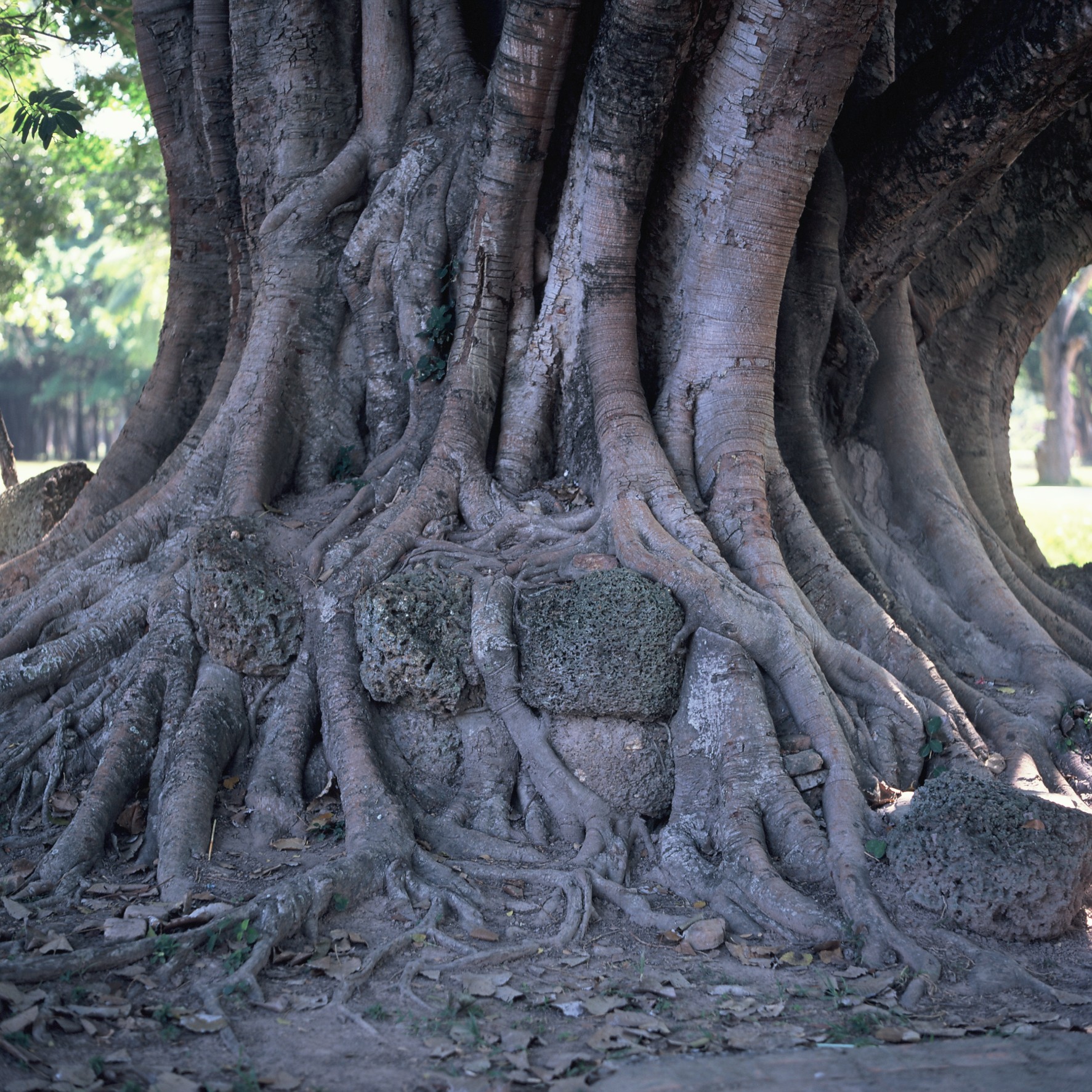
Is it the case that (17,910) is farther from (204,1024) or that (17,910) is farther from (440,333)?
(440,333)

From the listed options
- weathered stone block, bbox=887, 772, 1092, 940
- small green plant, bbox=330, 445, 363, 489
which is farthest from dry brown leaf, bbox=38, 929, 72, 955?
small green plant, bbox=330, 445, 363, 489

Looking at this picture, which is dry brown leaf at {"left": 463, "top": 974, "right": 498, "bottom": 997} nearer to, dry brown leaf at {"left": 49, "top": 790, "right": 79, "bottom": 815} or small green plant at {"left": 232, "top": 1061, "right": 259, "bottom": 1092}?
small green plant at {"left": 232, "top": 1061, "right": 259, "bottom": 1092}

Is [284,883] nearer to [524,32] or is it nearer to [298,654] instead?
[298,654]

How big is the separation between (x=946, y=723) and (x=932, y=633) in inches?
56.1

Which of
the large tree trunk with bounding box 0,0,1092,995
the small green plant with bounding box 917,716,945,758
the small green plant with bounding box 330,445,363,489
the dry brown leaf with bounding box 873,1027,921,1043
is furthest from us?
the small green plant with bounding box 330,445,363,489

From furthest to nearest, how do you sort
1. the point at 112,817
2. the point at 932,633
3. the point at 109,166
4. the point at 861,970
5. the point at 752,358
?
the point at 109,166 < the point at 932,633 < the point at 752,358 < the point at 112,817 < the point at 861,970

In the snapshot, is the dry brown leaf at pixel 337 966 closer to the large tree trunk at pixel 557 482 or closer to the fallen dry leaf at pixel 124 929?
the large tree trunk at pixel 557 482

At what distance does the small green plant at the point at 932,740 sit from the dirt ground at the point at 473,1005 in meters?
1.01

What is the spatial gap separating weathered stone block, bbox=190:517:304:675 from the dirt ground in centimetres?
127

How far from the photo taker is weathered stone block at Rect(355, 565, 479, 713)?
192 inches

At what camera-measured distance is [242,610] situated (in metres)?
5.15

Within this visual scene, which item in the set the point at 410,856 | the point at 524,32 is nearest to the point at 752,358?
the point at 524,32

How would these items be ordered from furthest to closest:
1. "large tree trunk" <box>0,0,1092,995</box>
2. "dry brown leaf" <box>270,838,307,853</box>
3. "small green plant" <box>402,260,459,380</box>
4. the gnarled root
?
"small green plant" <box>402,260,459,380</box>, "large tree trunk" <box>0,0,1092,995</box>, "dry brown leaf" <box>270,838,307,853</box>, the gnarled root

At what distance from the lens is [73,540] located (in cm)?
680
